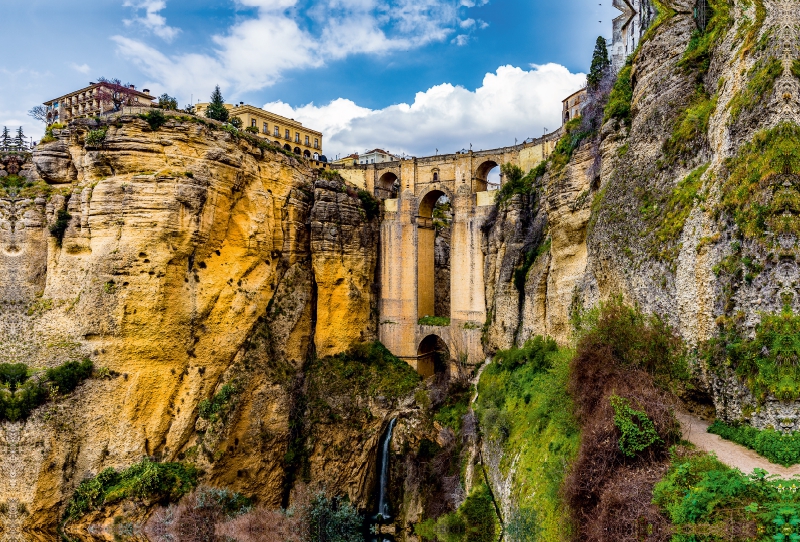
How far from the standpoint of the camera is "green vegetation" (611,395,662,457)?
8.04 meters

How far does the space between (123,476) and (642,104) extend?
21964 mm

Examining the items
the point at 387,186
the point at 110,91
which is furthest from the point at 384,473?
the point at 110,91

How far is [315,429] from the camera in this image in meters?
25.1

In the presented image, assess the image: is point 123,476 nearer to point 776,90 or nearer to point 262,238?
point 262,238

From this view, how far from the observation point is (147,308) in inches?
814

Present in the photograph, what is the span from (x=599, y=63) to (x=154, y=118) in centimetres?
2107

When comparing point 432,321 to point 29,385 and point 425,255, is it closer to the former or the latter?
point 425,255

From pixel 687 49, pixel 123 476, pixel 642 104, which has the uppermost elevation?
pixel 687 49

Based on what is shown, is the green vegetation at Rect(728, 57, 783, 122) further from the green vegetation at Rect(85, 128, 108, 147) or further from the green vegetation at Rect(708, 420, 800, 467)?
the green vegetation at Rect(85, 128, 108, 147)

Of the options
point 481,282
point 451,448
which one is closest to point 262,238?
point 481,282

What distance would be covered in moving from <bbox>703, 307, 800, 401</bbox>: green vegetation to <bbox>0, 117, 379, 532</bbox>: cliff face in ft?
65.1

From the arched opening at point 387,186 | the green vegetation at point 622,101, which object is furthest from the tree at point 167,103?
the green vegetation at point 622,101

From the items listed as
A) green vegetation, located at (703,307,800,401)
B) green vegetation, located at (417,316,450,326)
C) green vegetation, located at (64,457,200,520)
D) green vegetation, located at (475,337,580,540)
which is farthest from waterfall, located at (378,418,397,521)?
green vegetation, located at (703,307,800,401)

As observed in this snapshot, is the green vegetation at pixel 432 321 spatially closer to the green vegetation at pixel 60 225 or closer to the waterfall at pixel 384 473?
the waterfall at pixel 384 473
